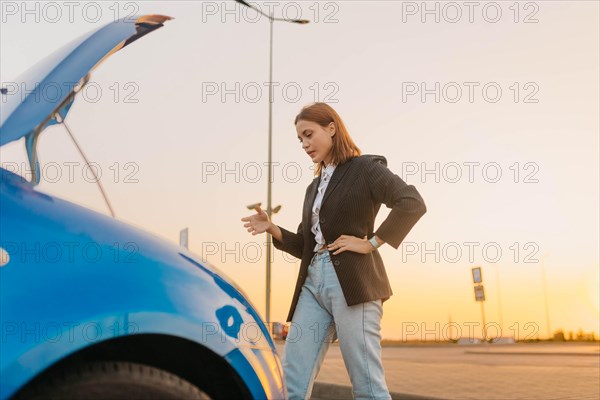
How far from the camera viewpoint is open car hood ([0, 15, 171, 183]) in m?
1.93

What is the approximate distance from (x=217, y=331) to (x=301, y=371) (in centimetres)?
155

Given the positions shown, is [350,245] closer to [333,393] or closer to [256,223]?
[256,223]

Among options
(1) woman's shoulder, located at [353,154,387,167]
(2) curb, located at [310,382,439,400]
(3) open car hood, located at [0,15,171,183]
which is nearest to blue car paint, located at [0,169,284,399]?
(3) open car hood, located at [0,15,171,183]

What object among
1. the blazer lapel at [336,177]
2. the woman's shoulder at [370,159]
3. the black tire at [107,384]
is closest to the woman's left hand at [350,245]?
the blazer lapel at [336,177]

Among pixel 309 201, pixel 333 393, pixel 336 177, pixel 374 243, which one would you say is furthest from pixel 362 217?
pixel 333 393

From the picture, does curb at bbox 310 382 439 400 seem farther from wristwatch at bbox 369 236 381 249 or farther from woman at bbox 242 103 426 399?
wristwatch at bbox 369 236 381 249

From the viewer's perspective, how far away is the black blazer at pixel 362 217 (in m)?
3.18

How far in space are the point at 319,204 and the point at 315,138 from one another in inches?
12.5

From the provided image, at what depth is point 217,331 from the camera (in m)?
1.81

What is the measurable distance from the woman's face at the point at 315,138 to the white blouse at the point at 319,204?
0.08m

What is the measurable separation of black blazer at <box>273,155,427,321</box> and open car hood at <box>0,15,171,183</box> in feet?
4.62

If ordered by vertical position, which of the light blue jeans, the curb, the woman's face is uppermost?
the woman's face

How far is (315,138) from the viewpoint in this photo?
3445mm

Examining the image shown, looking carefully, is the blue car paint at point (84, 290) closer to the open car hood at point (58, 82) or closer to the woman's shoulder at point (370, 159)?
the open car hood at point (58, 82)
